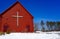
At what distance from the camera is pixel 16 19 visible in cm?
3666

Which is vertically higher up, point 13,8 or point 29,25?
point 13,8

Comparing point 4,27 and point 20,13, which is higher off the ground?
point 20,13

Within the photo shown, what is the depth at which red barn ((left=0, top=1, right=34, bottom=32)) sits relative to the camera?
36.4 metres

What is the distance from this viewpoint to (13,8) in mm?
37094

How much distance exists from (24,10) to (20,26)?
3.83m

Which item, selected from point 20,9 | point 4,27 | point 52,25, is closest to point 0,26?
point 4,27

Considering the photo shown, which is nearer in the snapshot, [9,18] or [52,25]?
[9,18]

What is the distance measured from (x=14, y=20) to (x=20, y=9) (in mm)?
2934

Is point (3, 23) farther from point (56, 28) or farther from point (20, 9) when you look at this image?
point (56, 28)

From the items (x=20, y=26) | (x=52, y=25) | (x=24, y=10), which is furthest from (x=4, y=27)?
(x=52, y=25)

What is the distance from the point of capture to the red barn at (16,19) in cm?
3641

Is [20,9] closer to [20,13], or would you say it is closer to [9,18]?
[20,13]

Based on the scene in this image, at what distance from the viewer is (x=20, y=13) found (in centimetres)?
3700

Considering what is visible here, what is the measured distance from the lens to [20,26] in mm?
36719
